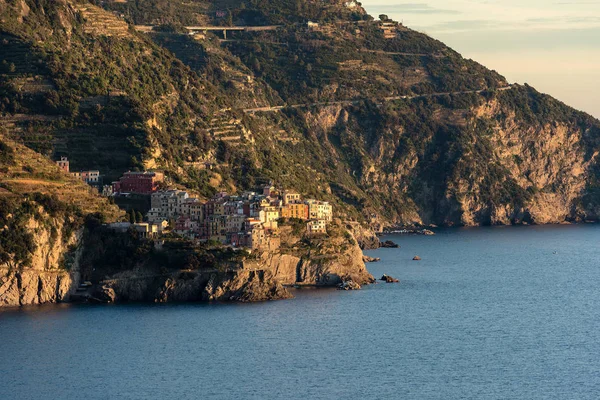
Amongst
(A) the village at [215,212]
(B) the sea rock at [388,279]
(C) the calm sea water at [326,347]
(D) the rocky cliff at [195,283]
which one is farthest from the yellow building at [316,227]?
(D) the rocky cliff at [195,283]

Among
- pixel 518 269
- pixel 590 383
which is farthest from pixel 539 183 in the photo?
pixel 590 383

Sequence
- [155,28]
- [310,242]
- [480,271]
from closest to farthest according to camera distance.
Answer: [310,242]
[480,271]
[155,28]

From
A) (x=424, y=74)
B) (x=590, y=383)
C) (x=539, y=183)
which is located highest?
(x=424, y=74)

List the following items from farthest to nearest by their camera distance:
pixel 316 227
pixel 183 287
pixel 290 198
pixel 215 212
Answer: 1. pixel 290 198
2. pixel 316 227
3. pixel 215 212
4. pixel 183 287

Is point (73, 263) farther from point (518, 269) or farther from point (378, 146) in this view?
point (378, 146)

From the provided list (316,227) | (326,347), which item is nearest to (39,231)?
(326,347)

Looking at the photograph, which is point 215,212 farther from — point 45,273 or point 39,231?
point 45,273

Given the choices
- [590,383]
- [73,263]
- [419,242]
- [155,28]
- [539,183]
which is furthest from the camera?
[539,183]

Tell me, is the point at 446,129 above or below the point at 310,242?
above
